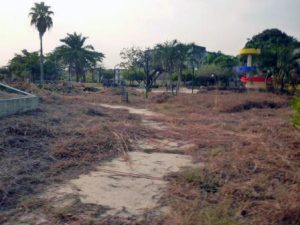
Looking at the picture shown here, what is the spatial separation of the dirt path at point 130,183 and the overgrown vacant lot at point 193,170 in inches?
9.3

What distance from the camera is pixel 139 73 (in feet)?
157

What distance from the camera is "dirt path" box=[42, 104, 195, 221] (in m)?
5.04

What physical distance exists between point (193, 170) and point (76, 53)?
46.1 meters

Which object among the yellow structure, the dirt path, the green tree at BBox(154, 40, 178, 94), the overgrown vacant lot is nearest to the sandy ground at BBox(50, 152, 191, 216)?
the dirt path

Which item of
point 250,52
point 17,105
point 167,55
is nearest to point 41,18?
point 167,55

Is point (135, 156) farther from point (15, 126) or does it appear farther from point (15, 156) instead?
point (15, 126)

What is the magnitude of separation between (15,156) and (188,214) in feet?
13.4

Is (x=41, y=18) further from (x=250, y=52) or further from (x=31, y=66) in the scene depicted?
(x=250, y=52)

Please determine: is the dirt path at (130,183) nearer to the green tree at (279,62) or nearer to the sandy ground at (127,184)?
the sandy ground at (127,184)

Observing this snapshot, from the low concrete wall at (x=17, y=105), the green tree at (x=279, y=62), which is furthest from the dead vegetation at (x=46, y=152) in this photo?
Result: the green tree at (x=279, y=62)

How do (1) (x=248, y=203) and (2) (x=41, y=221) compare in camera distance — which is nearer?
(2) (x=41, y=221)

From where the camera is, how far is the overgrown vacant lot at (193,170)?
4637mm

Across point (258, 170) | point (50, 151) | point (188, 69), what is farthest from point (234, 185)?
point (188, 69)

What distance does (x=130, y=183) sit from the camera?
6.03m
